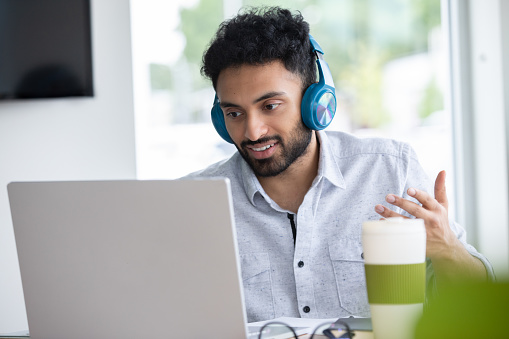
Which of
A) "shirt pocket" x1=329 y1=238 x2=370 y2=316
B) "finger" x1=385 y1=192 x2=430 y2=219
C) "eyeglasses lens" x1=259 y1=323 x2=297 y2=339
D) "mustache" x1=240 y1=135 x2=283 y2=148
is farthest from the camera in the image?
"mustache" x1=240 y1=135 x2=283 y2=148

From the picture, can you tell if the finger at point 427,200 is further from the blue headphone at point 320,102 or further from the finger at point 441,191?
the blue headphone at point 320,102

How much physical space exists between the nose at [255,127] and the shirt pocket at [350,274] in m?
0.33

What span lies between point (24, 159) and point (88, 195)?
5.19 feet

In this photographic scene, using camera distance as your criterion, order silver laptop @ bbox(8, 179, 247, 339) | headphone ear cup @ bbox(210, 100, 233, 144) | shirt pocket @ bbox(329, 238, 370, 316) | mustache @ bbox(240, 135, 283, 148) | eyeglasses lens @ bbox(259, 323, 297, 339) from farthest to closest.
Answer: headphone ear cup @ bbox(210, 100, 233, 144) < mustache @ bbox(240, 135, 283, 148) < shirt pocket @ bbox(329, 238, 370, 316) < eyeglasses lens @ bbox(259, 323, 297, 339) < silver laptop @ bbox(8, 179, 247, 339)

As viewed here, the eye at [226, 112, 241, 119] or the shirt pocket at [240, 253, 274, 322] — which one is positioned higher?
the eye at [226, 112, 241, 119]

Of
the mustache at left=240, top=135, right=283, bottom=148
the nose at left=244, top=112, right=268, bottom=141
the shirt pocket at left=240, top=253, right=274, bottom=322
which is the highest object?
the nose at left=244, top=112, right=268, bottom=141

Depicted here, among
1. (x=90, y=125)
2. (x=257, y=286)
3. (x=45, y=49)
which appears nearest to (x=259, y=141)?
(x=257, y=286)

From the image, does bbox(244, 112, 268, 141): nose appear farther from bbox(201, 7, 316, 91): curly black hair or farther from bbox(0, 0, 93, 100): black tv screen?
bbox(0, 0, 93, 100): black tv screen

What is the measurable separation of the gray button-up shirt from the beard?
43mm

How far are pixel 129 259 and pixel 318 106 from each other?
2.64ft

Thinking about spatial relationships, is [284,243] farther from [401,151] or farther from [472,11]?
[472,11]

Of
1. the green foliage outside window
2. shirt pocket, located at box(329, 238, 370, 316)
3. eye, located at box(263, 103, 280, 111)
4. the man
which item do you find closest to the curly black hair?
the man

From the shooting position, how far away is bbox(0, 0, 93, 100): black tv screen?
7.97 ft

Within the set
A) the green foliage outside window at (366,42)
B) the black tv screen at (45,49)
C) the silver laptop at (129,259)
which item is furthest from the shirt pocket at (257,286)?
A: the green foliage outside window at (366,42)
